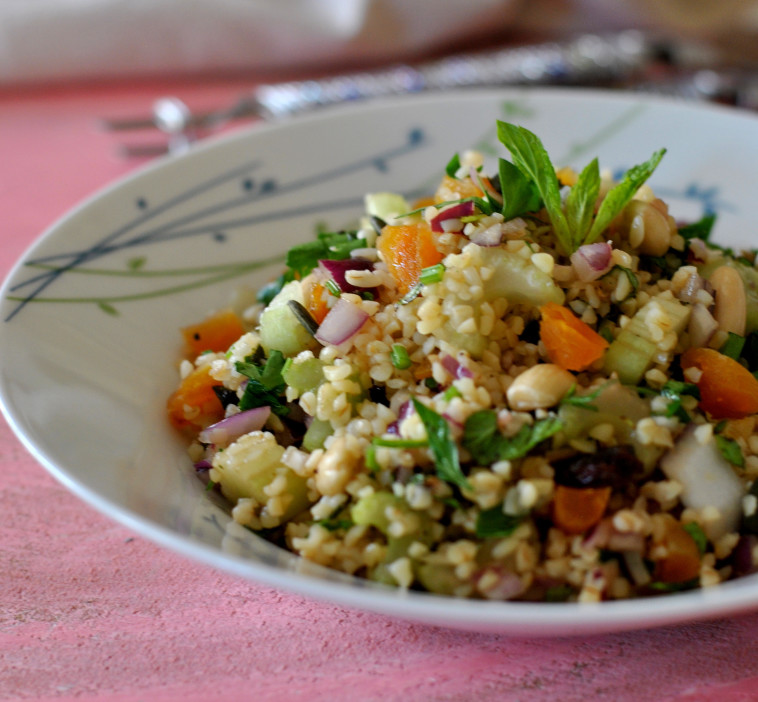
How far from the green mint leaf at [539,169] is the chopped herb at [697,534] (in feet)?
2.37

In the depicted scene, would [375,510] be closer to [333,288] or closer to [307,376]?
[307,376]

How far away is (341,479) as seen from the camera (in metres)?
1.74

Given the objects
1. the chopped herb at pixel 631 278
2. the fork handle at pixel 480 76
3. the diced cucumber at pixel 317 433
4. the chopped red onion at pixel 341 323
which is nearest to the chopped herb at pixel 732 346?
the chopped herb at pixel 631 278

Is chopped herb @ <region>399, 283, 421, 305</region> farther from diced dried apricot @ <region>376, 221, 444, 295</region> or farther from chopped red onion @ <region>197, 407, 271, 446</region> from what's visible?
chopped red onion @ <region>197, 407, 271, 446</region>

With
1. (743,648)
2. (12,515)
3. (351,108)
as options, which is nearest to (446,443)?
(743,648)

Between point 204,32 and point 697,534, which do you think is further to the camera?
point 204,32

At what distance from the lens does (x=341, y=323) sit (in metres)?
1.97

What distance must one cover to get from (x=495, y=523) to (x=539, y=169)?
0.90m

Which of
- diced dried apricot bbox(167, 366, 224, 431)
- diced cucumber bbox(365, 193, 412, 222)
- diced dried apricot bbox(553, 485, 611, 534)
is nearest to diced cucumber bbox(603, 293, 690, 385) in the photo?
diced dried apricot bbox(553, 485, 611, 534)

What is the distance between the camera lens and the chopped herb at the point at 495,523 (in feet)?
5.36

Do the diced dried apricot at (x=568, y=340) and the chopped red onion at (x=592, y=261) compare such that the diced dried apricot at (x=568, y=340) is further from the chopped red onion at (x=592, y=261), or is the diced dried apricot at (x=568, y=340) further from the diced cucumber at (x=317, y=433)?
the diced cucumber at (x=317, y=433)

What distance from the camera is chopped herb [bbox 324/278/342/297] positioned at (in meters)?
2.06

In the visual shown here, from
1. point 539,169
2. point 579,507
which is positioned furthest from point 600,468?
point 539,169

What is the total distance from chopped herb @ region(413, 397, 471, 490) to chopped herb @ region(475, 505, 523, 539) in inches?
2.7
